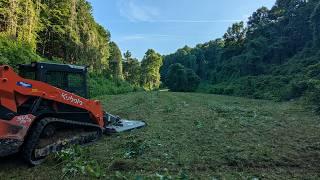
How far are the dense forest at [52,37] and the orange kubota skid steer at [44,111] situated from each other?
2005 centimetres

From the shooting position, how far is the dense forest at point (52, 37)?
37.7m

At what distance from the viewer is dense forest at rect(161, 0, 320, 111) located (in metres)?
42.8

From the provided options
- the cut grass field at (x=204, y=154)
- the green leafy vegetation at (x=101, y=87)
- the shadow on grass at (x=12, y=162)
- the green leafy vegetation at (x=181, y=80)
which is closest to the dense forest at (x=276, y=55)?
the green leafy vegetation at (x=181, y=80)

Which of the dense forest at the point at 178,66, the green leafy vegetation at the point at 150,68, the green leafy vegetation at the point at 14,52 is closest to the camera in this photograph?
the green leafy vegetation at the point at 14,52

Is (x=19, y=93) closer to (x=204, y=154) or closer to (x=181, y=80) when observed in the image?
(x=204, y=154)

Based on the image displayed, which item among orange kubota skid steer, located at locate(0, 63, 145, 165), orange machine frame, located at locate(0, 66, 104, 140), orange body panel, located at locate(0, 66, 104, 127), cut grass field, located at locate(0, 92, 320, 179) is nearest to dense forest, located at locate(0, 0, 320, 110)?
cut grass field, located at locate(0, 92, 320, 179)

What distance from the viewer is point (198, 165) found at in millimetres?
8969

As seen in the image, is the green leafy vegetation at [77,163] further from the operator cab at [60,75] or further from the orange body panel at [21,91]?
the operator cab at [60,75]

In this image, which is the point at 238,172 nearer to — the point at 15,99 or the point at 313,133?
the point at 15,99

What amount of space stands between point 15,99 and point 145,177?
395cm

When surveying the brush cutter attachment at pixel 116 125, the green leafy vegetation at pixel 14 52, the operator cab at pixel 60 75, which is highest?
the green leafy vegetation at pixel 14 52

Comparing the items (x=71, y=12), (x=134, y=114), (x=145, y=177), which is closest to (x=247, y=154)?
(x=145, y=177)

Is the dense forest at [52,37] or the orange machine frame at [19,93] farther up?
the dense forest at [52,37]

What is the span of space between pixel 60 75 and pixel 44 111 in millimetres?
1309
